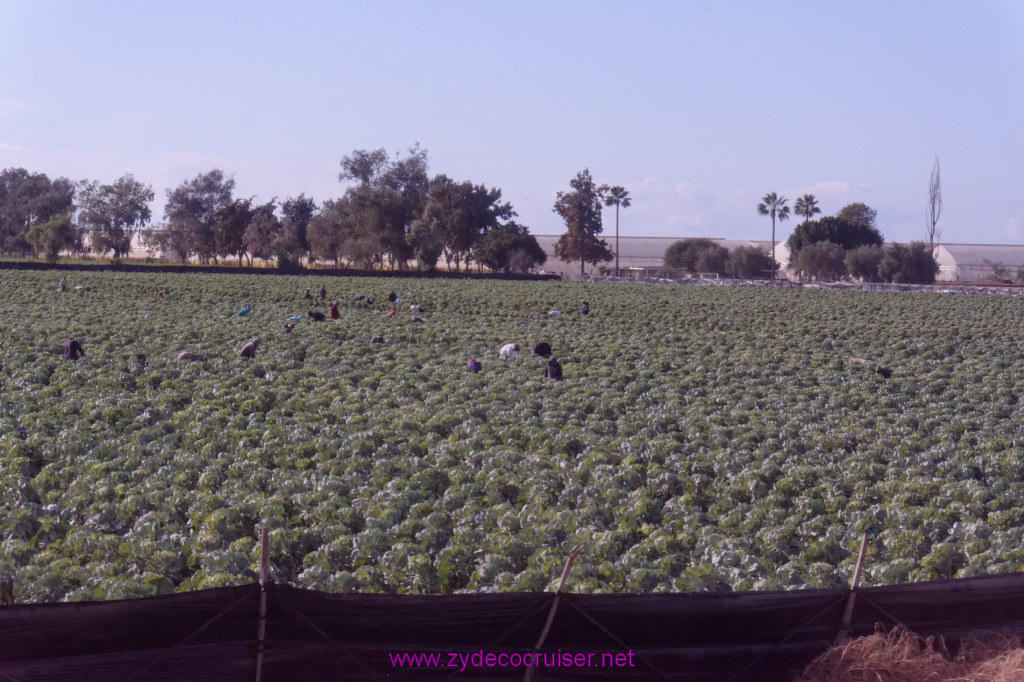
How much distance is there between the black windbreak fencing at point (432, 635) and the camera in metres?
5.04

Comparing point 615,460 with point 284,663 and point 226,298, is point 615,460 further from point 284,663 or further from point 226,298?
point 226,298

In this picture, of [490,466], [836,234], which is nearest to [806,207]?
[836,234]

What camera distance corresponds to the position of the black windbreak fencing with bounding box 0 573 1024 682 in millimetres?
5039

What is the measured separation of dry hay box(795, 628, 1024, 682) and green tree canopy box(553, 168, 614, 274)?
93793 mm

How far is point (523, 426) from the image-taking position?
44.2ft

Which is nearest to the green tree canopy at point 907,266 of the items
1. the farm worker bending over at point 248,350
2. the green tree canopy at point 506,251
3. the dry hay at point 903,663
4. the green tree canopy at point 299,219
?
the green tree canopy at point 506,251

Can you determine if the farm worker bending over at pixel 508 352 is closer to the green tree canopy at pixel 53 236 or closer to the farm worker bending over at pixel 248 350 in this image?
the farm worker bending over at pixel 248 350

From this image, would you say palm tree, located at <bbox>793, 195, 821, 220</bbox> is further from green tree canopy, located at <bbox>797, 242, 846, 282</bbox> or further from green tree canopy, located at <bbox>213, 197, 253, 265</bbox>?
green tree canopy, located at <bbox>213, 197, 253, 265</bbox>

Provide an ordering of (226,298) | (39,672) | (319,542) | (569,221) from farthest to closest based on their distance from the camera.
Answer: (569,221)
(226,298)
(319,542)
(39,672)

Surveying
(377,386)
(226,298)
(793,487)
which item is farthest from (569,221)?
(793,487)

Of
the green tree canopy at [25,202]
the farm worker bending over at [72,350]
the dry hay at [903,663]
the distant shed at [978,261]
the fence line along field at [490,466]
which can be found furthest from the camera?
the green tree canopy at [25,202]

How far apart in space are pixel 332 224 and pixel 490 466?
86.9m

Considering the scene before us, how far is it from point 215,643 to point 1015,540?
7077 mm

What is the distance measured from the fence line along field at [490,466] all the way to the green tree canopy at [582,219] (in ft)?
250
